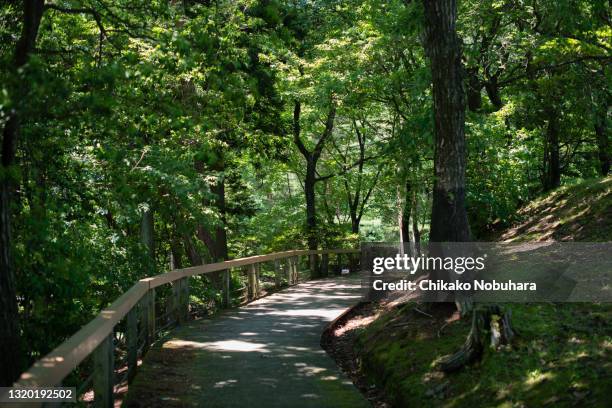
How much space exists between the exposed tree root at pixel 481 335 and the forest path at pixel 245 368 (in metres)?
1.07

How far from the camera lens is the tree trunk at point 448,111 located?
31.3 feet

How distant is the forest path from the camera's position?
23.2 ft

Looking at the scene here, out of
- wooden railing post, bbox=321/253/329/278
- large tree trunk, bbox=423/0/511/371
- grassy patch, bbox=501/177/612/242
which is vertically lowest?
wooden railing post, bbox=321/253/329/278

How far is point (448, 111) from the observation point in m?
9.55

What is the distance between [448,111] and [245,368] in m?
4.50

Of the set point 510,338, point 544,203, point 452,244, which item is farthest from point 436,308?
point 544,203

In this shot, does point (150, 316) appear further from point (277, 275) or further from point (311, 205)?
point (311, 205)

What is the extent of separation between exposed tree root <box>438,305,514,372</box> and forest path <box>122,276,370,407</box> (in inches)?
42.1

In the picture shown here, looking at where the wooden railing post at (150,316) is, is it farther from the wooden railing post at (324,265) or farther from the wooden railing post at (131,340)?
the wooden railing post at (324,265)

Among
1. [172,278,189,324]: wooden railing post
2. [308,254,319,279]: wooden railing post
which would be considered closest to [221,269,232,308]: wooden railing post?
[172,278,189,324]: wooden railing post

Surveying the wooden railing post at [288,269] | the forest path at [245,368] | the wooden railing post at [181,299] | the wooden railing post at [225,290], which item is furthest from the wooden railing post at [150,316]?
the wooden railing post at [288,269]

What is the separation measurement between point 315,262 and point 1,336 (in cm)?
2323

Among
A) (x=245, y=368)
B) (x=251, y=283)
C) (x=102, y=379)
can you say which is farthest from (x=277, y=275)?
(x=102, y=379)

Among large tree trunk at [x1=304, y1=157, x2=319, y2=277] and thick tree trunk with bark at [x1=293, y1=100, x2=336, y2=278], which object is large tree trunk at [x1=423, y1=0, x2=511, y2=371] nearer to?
thick tree trunk with bark at [x1=293, y1=100, x2=336, y2=278]
